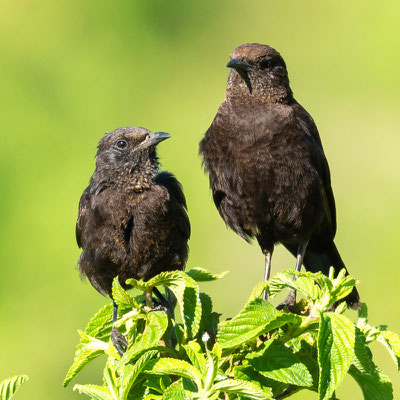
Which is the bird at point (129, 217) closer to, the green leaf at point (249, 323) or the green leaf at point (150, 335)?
the green leaf at point (150, 335)

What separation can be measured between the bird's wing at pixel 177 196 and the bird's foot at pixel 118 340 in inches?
47.7

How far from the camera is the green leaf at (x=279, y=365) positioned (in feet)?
12.7

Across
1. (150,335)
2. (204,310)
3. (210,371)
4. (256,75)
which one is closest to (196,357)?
(210,371)

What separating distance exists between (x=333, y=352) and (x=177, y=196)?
2438 millimetres

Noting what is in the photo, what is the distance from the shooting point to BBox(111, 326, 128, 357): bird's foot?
14.5 feet

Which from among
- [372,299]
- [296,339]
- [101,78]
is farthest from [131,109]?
[296,339]

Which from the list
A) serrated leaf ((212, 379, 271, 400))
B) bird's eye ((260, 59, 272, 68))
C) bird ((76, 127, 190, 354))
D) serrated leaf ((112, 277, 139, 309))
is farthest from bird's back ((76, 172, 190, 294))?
serrated leaf ((212, 379, 271, 400))

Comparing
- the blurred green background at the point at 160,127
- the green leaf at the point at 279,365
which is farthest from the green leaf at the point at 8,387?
the blurred green background at the point at 160,127

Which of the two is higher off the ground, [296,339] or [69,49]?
[69,49]

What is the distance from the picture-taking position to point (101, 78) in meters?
13.0

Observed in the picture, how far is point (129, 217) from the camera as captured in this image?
5586 mm

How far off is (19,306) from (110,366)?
258 inches

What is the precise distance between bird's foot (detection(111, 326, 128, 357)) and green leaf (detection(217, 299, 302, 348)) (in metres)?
0.67

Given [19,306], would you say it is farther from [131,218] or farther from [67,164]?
[131,218]
